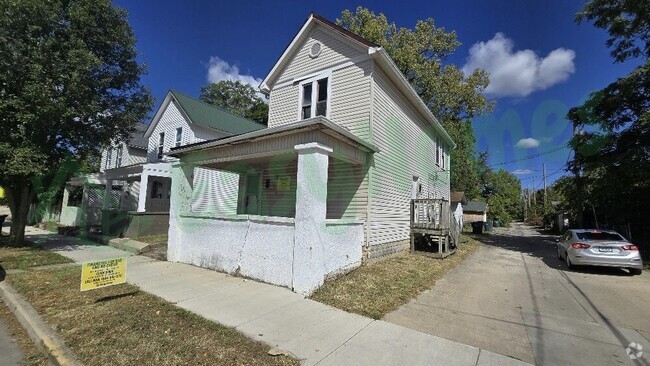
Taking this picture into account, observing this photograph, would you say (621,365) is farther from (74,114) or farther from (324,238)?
(74,114)

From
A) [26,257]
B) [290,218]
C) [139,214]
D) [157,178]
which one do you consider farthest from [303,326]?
[157,178]

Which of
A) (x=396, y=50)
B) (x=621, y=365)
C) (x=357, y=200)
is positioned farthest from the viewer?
(x=396, y=50)

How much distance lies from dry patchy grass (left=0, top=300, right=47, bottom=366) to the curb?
47 millimetres

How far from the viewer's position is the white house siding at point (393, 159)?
30.9ft

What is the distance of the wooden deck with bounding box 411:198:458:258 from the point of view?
1101 centimetres

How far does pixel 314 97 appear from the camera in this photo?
10656 mm

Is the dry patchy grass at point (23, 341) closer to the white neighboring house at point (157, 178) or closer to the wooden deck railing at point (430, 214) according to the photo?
the white neighboring house at point (157, 178)

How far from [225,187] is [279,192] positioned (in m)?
6.68

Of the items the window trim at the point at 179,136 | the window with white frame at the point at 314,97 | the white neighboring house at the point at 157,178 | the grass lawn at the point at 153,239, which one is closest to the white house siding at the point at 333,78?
the window with white frame at the point at 314,97

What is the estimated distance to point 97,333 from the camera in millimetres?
4238

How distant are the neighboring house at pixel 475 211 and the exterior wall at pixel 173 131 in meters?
39.3

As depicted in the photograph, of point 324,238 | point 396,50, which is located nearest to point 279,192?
point 324,238

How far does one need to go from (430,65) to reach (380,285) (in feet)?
66.5

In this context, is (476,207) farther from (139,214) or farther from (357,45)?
Answer: (139,214)
